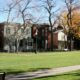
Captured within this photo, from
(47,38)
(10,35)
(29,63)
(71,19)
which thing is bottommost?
(29,63)

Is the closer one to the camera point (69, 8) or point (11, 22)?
point (11, 22)

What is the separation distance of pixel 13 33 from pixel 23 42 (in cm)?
679

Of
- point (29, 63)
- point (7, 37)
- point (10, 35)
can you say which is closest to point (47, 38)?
point (10, 35)

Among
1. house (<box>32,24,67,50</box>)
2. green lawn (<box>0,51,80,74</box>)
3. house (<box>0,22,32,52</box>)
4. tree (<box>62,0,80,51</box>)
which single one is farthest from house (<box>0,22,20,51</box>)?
green lawn (<box>0,51,80,74</box>)

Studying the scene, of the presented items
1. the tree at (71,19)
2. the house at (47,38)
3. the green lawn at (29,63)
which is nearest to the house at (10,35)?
the house at (47,38)

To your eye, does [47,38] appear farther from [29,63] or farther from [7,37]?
[29,63]

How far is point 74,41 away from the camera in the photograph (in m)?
104

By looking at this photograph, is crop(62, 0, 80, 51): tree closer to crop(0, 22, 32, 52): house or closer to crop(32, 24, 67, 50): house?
crop(32, 24, 67, 50): house

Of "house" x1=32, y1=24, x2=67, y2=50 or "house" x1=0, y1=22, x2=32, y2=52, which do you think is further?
"house" x1=32, y1=24, x2=67, y2=50

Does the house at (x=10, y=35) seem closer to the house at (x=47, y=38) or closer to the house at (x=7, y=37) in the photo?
the house at (x=7, y=37)

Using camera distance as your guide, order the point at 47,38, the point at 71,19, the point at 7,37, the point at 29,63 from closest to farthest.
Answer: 1. the point at 29,63
2. the point at 7,37
3. the point at 71,19
4. the point at 47,38

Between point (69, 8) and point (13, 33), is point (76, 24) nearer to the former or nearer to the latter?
point (69, 8)

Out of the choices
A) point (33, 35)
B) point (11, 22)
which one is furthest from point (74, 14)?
point (11, 22)

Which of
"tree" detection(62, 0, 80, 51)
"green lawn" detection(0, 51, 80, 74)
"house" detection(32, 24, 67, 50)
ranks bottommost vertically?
"green lawn" detection(0, 51, 80, 74)
